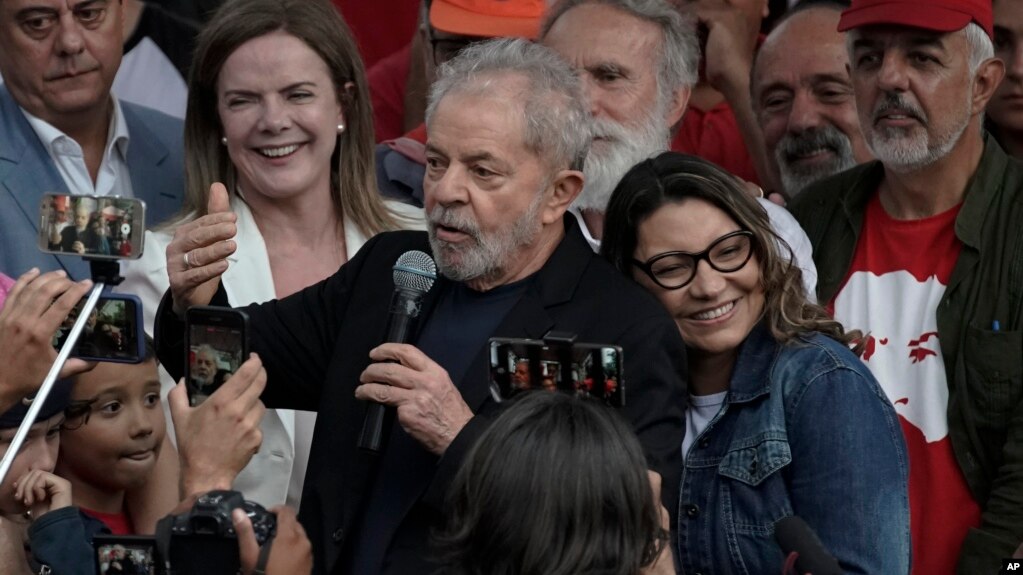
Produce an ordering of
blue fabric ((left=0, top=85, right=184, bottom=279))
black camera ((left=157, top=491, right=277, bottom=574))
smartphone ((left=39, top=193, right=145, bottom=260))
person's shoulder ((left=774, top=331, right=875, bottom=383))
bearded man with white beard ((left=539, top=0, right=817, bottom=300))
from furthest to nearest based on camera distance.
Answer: bearded man with white beard ((left=539, top=0, right=817, bottom=300)) → blue fabric ((left=0, top=85, right=184, bottom=279)) → person's shoulder ((left=774, top=331, right=875, bottom=383)) → smartphone ((left=39, top=193, right=145, bottom=260)) → black camera ((left=157, top=491, right=277, bottom=574))

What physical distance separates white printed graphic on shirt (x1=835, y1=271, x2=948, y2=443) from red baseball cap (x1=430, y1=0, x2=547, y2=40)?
151 cm

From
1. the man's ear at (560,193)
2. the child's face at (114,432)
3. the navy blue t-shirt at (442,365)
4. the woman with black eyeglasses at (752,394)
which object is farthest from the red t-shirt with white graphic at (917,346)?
the child's face at (114,432)

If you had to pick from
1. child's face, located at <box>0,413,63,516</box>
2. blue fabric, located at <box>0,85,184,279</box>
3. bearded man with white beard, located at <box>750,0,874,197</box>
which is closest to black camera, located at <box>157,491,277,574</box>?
child's face, located at <box>0,413,63,516</box>

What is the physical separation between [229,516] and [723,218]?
1.42 m

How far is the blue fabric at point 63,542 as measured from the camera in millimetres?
3750

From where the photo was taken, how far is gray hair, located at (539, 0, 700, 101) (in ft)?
17.0

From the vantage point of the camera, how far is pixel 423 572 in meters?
3.63

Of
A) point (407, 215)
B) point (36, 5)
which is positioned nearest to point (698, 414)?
point (407, 215)

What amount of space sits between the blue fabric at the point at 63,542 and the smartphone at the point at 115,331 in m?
0.40

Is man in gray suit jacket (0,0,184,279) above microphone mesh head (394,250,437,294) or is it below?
above

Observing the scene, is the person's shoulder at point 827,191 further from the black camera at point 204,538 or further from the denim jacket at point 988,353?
the black camera at point 204,538

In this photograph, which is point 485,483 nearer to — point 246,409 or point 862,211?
point 246,409

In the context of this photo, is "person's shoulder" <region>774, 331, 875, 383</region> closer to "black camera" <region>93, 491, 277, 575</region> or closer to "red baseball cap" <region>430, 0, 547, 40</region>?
"black camera" <region>93, 491, 277, 575</region>

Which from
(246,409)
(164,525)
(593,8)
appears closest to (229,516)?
(164,525)
